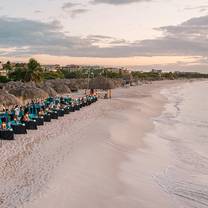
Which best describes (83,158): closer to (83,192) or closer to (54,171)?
(54,171)

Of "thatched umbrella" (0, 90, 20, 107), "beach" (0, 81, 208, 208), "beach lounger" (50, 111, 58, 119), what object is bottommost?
"beach" (0, 81, 208, 208)

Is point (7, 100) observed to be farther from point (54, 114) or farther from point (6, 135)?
point (6, 135)

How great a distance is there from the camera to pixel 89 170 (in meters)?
10.5

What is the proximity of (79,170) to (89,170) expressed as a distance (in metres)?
0.29

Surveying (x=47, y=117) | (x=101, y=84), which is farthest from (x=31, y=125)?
(x=101, y=84)

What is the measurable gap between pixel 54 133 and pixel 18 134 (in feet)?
4.85

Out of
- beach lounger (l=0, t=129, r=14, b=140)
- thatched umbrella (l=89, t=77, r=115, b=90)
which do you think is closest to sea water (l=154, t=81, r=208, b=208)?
beach lounger (l=0, t=129, r=14, b=140)

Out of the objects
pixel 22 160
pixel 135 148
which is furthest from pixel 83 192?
pixel 135 148

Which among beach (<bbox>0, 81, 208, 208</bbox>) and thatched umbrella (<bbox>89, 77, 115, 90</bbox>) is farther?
thatched umbrella (<bbox>89, 77, 115, 90</bbox>)

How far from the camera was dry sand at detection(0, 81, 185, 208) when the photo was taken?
813 centimetres

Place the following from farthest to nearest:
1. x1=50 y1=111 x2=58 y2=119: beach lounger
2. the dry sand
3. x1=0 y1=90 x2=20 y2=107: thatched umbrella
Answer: x1=0 y1=90 x2=20 y2=107: thatched umbrella
x1=50 y1=111 x2=58 y2=119: beach lounger
the dry sand

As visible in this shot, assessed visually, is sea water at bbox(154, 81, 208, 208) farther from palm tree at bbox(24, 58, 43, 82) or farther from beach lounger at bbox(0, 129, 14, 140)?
palm tree at bbox(24, 58, 43, 82)

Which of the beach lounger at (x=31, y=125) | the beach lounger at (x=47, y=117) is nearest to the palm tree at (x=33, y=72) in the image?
the beach lounger at (x=47, y=117)

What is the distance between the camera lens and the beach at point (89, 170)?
821 centimetres
